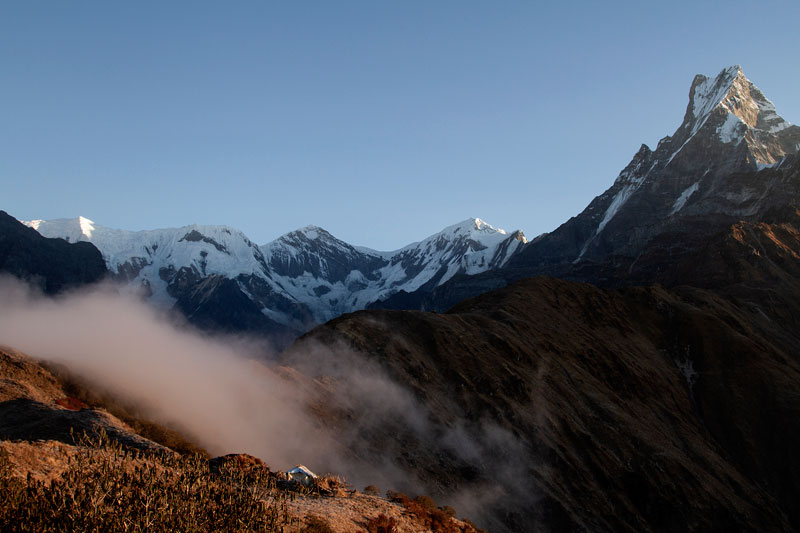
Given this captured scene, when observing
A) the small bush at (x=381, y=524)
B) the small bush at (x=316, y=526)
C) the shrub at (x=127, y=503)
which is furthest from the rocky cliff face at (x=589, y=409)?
the shrub at (x=127, y=503)

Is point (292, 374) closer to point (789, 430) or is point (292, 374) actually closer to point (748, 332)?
point (789, 430)

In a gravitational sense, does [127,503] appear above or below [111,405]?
above

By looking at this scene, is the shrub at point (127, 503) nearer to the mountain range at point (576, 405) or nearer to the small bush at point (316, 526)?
the small bush at point (316, 526)

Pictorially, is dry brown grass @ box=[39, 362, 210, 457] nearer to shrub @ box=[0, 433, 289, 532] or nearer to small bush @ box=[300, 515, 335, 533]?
shrub @ box=[0, 433, 289, 532]

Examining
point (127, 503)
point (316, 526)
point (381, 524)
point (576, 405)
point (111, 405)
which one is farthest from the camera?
point (576, 405)

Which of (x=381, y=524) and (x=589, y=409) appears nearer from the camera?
(x=381, y=524)

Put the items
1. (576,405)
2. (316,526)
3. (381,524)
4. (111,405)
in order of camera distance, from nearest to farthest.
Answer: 1. (316,526)
2. (381,524)
3. (111,405)
4. (576,405)

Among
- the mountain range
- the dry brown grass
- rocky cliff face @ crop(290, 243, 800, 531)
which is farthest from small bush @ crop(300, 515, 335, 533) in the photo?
rocky cliff face @ crop(290, 243, 800, 531)

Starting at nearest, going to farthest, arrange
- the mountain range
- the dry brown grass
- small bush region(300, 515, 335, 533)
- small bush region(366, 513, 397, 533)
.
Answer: small bush region(300, 515, 335, 533), small bush region(366, 513, 397, 533), the dry brown grass, the mountain range

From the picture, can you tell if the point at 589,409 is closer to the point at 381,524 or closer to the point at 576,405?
the point at 576,405

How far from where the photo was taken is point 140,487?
68.4 feet

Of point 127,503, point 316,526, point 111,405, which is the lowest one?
point 111,405

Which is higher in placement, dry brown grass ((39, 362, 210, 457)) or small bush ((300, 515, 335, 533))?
small bush ((300, 515, 335, 533))

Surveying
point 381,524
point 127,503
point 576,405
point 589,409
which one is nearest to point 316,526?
point 381,524
